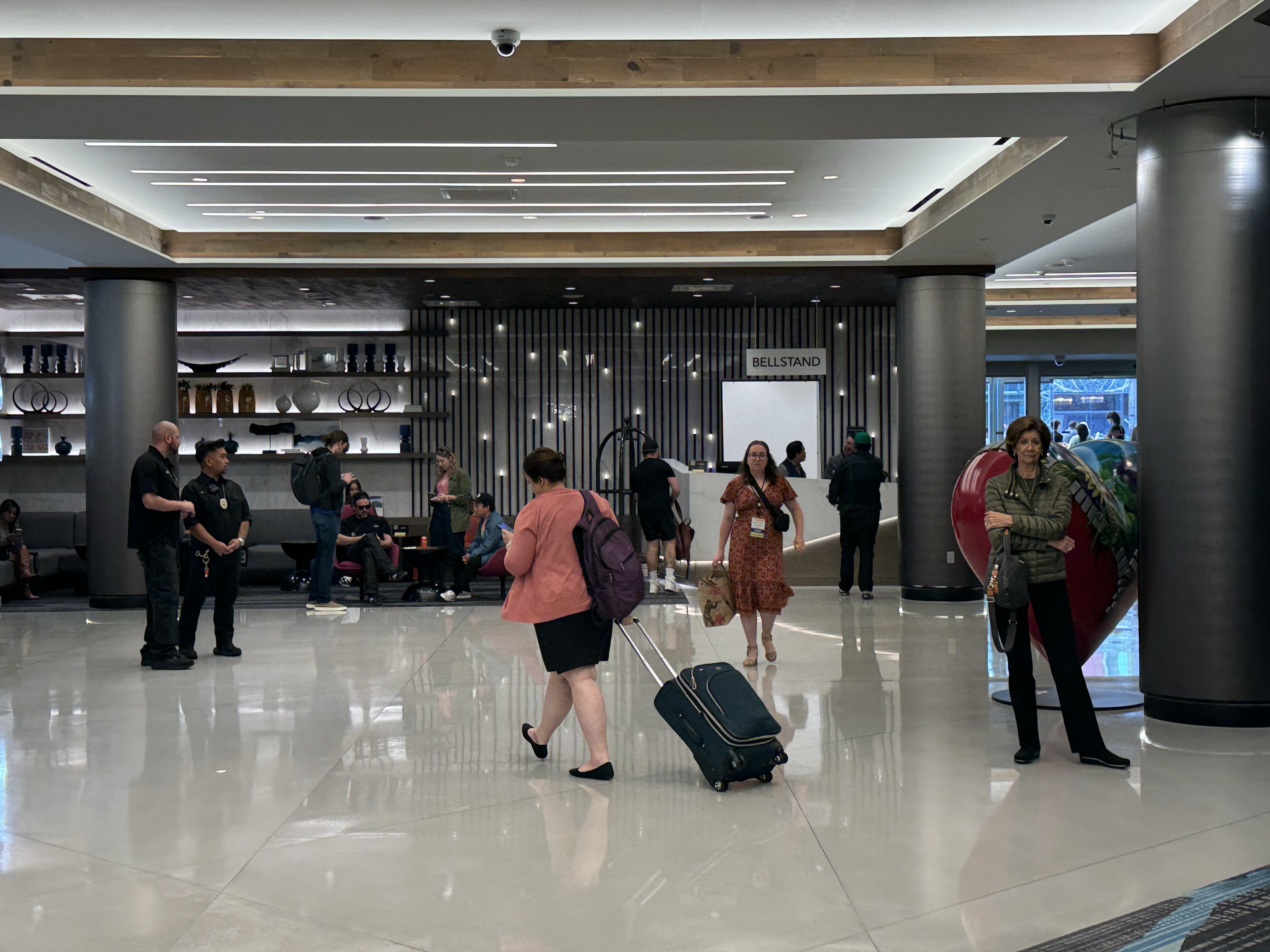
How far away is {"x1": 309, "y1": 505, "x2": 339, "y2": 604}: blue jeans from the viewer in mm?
10742

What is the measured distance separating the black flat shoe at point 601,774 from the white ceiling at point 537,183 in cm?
462

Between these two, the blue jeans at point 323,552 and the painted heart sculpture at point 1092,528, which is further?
the blue jeans at point 323,552

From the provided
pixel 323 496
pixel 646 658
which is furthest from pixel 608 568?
pixel 323 496

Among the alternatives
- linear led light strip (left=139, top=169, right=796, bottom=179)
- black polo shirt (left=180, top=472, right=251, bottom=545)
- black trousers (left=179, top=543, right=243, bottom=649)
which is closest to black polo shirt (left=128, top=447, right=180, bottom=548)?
black polo shirt (left=180, top=472, right=251, bottom=545)

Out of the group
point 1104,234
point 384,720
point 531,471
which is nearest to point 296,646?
point 384,720

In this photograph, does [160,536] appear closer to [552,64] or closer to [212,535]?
[212,535]

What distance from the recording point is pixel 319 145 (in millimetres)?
8172

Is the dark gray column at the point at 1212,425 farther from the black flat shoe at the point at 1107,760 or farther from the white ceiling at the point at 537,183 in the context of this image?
the white ceiling at the point at 537,183

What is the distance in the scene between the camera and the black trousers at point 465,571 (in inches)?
461

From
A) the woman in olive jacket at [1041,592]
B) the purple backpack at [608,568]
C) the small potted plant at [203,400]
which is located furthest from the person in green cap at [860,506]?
the small potted plant at [203,400]

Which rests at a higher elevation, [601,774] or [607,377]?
[607,377]

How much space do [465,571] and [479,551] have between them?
0.91 feet

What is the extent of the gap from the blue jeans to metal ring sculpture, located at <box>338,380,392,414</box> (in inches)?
156

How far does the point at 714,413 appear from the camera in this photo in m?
15.3
